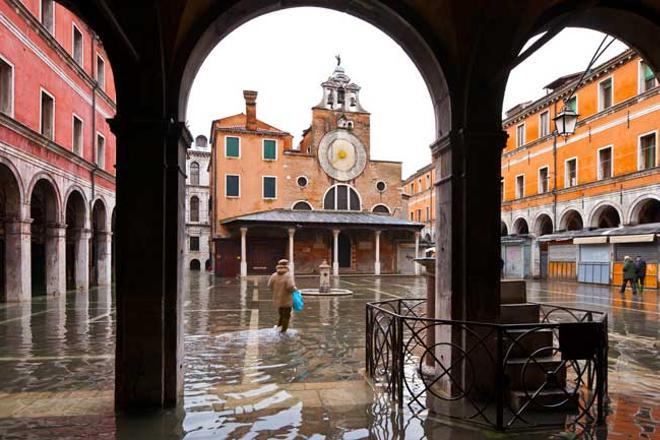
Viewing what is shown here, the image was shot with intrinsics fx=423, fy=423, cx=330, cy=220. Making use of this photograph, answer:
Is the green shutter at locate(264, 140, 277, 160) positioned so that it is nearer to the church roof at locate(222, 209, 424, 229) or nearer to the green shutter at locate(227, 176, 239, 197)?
the green shutter at locate(227, 176, 239, 197)

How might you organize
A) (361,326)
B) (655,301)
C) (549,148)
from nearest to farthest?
(361,326), (655,301), (549,148)

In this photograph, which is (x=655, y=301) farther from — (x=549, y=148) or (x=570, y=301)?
(x=549, y=148)

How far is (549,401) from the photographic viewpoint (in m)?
4.20

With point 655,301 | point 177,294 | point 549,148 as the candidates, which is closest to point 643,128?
point 549,148

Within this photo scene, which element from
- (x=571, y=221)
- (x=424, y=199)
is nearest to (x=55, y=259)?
(x=571, y=221)

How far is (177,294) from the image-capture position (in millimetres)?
4270

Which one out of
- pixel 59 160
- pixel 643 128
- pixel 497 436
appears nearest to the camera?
pixel 497 436

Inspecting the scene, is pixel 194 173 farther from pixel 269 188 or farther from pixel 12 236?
pixel 12 236

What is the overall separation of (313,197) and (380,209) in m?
5.44

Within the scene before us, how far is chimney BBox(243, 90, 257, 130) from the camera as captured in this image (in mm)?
30614

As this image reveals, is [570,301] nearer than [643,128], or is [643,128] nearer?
[570,301]

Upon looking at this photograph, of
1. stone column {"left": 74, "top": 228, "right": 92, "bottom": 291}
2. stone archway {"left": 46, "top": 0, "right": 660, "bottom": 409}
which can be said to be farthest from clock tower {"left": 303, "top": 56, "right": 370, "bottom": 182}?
stone archway {"left": 46, "top": 0, "right": 660, "bottom": 409}

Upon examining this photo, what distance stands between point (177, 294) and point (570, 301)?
552 inches

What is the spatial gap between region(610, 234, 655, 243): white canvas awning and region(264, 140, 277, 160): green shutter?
20951mm
